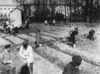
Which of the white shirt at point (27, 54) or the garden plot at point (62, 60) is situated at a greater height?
the white shirt at point (27, 54)

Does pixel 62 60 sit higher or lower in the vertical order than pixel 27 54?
lower

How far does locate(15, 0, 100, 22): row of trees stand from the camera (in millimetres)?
37438

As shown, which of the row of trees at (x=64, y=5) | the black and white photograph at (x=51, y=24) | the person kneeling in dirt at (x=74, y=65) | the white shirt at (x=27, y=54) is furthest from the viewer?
the row of trees at (x=64, y=5)

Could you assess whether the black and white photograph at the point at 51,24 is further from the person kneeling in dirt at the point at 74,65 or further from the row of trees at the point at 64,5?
the person kneeling in dirt at the point at 74,65

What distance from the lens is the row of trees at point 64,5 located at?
3744 centimetres

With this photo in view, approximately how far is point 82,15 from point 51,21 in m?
5.34

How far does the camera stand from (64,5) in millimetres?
37688

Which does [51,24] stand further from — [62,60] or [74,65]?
[74,65]

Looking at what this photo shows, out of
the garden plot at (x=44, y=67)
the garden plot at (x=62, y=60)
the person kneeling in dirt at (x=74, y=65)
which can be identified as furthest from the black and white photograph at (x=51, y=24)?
the person kneeling in dirt at (x=74, y=65)

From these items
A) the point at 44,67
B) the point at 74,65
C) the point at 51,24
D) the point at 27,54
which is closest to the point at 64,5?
the point at 51,24

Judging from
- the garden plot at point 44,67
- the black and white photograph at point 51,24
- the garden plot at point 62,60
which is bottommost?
the garden plot at point 44,67

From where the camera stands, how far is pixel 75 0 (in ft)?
123

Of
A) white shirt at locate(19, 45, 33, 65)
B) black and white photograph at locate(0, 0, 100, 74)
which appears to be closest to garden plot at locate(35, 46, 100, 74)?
black and white photograph at locate(0, 0, 100, 74)

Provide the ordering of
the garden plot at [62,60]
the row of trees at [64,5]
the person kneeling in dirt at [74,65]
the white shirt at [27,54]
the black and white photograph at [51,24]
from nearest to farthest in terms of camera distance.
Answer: the person kneeling in dirt at [74,65], the white shirt at [27,54], the garden plot at [62,60], the black and white photograph at [51,24], the row of trees at [64,5]
